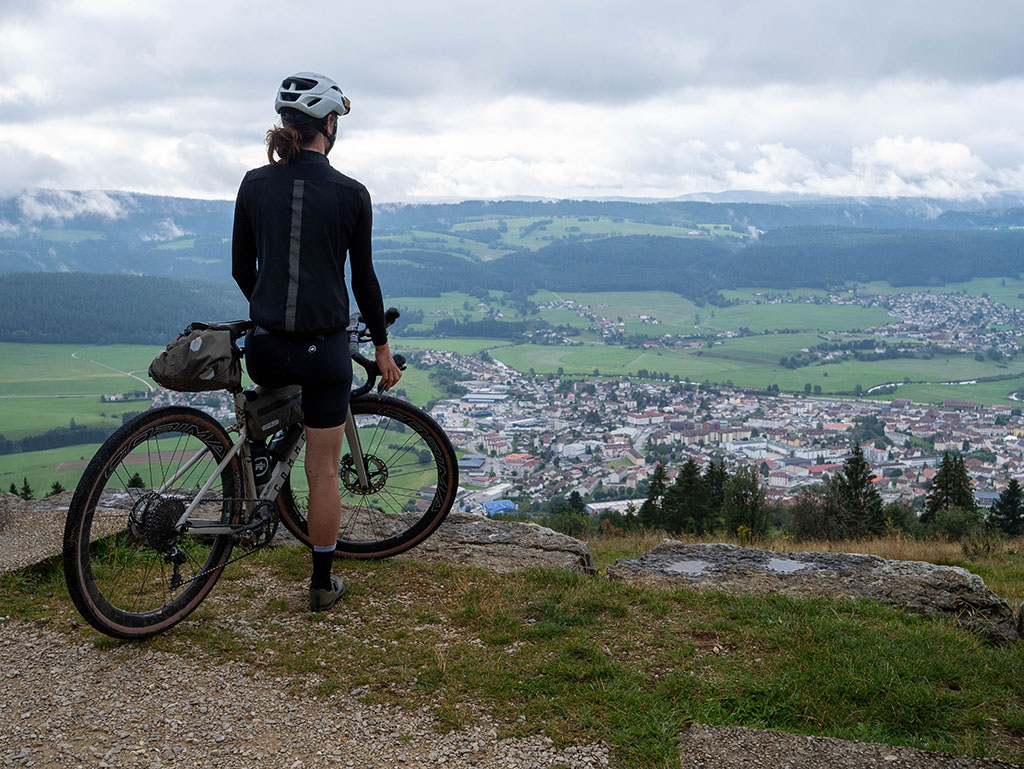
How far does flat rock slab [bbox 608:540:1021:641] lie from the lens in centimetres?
469

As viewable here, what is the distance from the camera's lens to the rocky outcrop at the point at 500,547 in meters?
5.58

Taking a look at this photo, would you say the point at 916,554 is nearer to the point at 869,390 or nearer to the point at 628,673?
the point at 628,673

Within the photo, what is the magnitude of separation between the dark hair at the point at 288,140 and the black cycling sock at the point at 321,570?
84.6 inches

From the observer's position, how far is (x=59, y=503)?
682 cm

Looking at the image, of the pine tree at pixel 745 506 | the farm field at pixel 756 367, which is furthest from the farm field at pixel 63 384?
the farm field at pixel 756 367

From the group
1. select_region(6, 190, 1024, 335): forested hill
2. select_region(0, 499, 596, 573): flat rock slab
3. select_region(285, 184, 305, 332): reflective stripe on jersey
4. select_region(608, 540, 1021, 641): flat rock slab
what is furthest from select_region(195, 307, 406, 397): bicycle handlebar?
select_region(6, 190, 1024, 335): forested hill

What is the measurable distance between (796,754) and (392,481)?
125 inches

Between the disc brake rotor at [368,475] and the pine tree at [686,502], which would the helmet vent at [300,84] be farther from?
the pine tree at [686,502]

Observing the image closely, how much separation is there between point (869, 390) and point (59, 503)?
3374 inches

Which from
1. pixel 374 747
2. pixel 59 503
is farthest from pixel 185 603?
pixel 59 503

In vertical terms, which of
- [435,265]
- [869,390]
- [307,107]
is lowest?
[869,390]

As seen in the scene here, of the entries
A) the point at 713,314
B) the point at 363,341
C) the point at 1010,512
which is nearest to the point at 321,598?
the point at 363,341

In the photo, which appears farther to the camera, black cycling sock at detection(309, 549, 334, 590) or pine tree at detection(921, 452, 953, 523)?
pine tree at detection(921, 452, 953, 523)

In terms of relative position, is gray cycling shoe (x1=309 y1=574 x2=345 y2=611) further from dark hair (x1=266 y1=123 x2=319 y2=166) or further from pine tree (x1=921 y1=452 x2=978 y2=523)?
pine tree (x1=921 y1=452 x2=978 y2=523)
